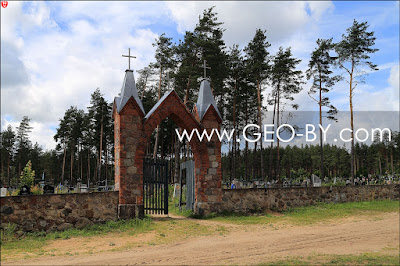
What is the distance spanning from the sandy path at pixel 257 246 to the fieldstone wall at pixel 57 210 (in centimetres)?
315

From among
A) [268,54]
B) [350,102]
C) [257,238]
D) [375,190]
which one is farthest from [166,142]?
[257,238]

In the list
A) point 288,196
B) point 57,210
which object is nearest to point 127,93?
point 57,210

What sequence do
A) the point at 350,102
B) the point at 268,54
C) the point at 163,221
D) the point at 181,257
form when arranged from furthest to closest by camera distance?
the point at 268,54, the point at 350,102, the point at 163,221, the point at 181,257

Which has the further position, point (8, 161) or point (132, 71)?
point (8, 161)

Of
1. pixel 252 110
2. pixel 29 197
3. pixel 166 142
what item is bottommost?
pixel 29 197

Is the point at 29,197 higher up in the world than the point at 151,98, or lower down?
lower down

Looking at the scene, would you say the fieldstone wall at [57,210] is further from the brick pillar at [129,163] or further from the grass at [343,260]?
the grass at [343,260]

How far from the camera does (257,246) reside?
9273 mm

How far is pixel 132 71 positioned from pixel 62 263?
9252 millimetres

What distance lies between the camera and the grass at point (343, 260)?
7262 millimetres

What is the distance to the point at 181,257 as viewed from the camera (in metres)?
8.04

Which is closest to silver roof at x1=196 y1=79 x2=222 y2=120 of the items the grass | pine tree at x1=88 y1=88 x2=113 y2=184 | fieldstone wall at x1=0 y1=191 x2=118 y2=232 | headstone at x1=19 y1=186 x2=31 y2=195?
fieldstone wall at x1=0 y1=191 x2=118 y2=232

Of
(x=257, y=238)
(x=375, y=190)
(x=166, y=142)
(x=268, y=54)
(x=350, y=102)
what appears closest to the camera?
(x=257, y=238)

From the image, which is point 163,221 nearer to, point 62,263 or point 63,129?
point 62,263
